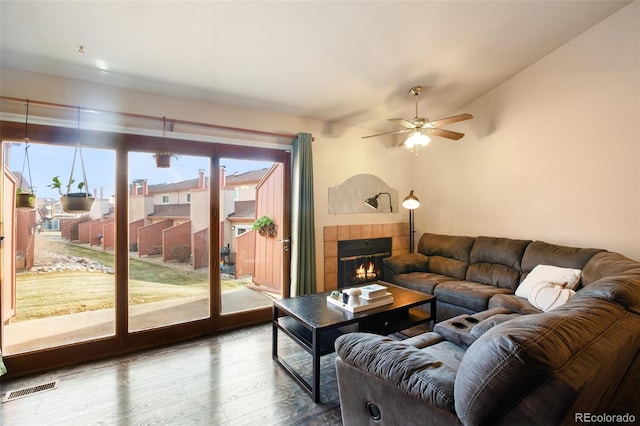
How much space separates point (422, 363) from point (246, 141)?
2868mm

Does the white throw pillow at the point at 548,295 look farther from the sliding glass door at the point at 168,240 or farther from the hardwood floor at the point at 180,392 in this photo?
the sliding glass door at the point at 168,240

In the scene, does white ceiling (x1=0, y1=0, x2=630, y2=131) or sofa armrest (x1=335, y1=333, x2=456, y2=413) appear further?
white ceiling (x1=0, y1=0, x2=630, y2=131)

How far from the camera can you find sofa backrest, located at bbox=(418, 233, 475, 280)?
12.4ft

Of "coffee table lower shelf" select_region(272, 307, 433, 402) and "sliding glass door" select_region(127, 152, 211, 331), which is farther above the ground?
"sliding glass door" select_region(127, 152, 211, 331)

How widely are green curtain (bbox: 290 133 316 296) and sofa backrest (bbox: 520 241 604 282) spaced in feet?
7.87

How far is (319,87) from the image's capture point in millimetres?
3152

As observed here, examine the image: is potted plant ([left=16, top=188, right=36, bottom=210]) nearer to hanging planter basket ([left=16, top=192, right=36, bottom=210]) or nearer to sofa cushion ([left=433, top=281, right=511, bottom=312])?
hanging planter basket ([left=16, top=192, right=36, bottom=210])

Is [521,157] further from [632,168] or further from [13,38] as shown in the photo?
[13,38]

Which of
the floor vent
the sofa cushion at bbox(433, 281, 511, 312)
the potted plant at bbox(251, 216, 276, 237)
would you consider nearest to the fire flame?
the sofa cushion at bbox(433, 281, 511, 312)

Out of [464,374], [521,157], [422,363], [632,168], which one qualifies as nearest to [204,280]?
[422,363]

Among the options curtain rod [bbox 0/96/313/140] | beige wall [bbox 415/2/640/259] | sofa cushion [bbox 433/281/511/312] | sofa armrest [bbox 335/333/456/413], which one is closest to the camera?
sofa armrest [bbox 335/333/456/413]

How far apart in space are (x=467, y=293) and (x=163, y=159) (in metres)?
3.46

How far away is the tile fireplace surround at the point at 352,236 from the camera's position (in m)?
4.03

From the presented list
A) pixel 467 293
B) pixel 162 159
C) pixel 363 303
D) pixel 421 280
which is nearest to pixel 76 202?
pixel 162 159
